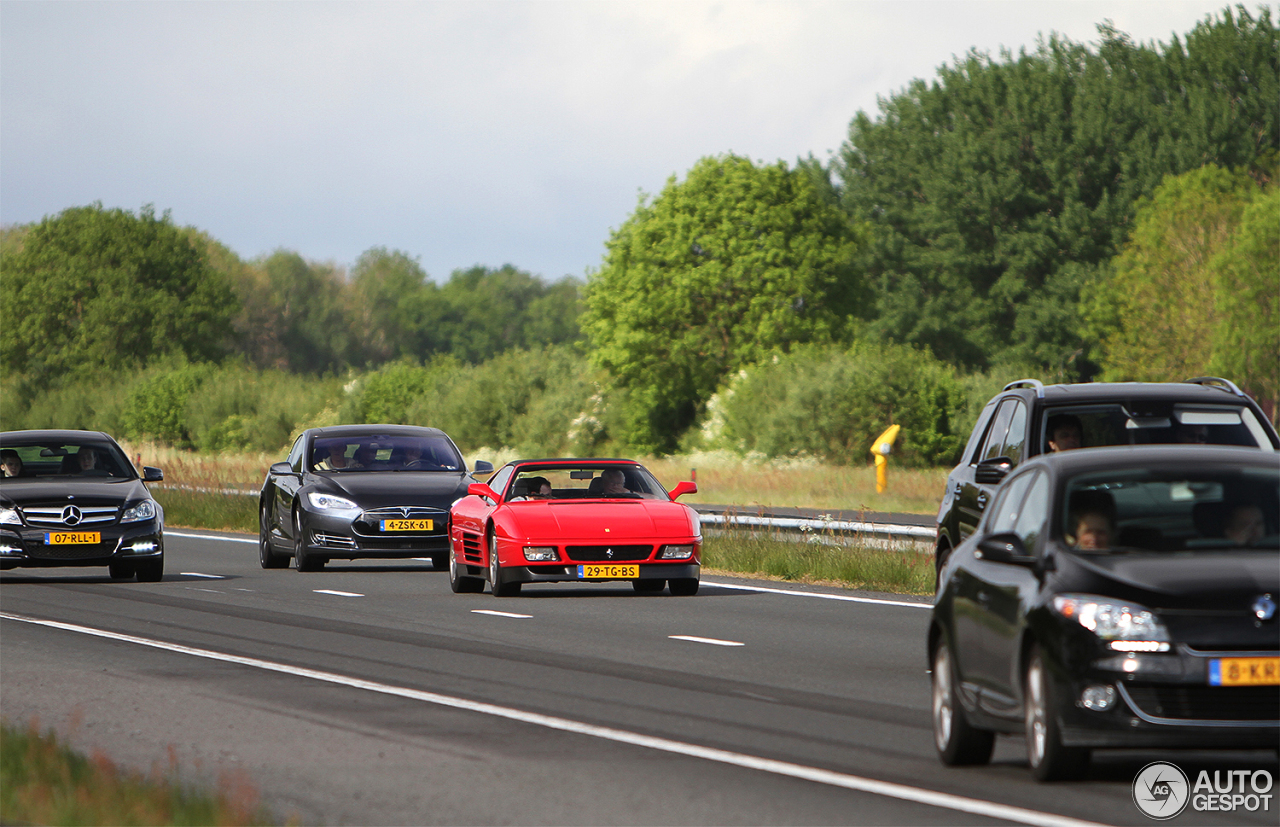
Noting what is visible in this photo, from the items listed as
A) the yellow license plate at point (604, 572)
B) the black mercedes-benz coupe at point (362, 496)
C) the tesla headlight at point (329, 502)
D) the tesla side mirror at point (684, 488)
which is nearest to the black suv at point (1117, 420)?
the tesla side mirror at point (684, 488)

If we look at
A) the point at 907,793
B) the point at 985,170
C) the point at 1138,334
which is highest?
the point at 985,170

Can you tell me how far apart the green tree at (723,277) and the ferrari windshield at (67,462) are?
180 feet

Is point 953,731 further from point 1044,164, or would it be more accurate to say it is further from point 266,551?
point 1044,164

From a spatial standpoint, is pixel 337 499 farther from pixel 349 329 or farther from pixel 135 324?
pixel 349 329

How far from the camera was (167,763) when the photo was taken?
8.91m

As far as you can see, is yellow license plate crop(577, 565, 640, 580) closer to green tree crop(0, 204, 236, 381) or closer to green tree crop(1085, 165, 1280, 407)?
green tree crop(1085, 165, 1280, 407)

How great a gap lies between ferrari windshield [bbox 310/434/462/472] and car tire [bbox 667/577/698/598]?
548cm

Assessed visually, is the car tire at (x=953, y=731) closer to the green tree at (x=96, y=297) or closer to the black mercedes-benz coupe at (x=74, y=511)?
the black mercedes-benz coupe at (x=74, y=511)

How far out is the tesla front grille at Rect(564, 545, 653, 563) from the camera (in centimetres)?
1889

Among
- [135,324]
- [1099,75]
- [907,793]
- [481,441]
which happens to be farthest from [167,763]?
[135,324]

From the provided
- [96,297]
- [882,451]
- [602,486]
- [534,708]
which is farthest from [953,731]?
[96,297]

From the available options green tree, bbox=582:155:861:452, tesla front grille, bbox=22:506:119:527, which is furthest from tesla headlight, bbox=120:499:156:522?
green tree, bbox=582:155:861:452

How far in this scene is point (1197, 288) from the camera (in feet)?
223

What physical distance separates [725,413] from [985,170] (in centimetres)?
1528
